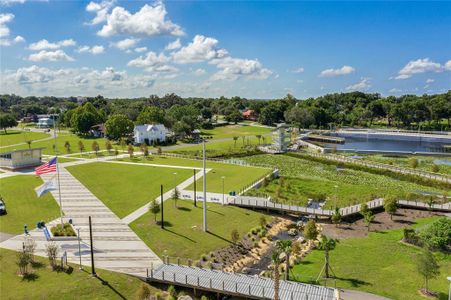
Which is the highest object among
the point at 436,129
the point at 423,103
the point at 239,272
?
the point at 423,103

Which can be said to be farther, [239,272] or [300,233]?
[300,233]

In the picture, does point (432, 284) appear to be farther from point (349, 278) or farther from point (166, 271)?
point (166, 271)

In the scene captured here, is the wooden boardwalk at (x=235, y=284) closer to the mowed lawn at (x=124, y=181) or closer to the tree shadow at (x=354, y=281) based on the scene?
the tree shadow at (x=354, y=281)

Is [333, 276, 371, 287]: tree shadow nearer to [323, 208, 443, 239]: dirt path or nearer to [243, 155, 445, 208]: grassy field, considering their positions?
[323, 208, 443, 239]: dirt path

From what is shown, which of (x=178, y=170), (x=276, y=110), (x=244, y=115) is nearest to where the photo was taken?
(x=178, y=170)

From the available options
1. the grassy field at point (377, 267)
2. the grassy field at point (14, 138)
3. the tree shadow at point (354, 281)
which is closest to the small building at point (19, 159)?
the grassy field at point (14, 138)

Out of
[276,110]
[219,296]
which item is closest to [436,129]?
[276,110]
